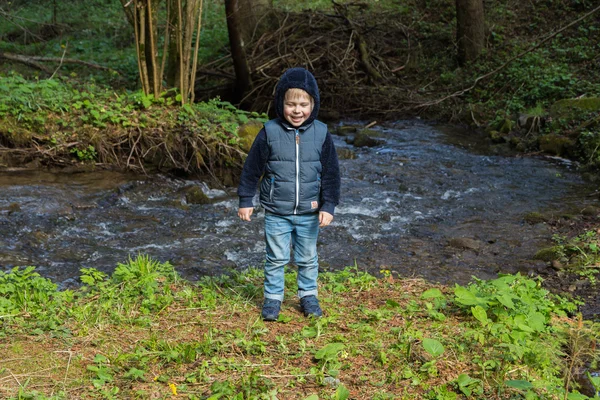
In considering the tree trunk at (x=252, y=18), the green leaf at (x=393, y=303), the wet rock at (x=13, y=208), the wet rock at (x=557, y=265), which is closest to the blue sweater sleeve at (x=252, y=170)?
the green leaf at (x=393, y=303)

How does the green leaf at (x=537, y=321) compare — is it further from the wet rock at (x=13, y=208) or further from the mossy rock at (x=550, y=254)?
the wet rock at (x=13, y=208)

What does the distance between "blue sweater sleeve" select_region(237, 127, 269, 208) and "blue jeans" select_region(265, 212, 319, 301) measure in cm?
19

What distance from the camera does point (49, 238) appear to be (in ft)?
22.0

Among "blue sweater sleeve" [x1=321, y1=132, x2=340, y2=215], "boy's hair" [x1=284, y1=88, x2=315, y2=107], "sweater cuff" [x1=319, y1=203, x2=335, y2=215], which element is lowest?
"sweater cuff" [x1=319, y1=203, x2=335, y2=215]

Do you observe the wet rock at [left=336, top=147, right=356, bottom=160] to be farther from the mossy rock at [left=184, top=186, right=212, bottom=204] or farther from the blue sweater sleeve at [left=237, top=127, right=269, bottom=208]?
the blue sweater sleeve at [left=237, top=127, right=269, bottom=208]

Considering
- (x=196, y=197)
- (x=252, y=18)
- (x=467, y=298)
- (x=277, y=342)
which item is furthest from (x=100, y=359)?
(x=252, y=18)

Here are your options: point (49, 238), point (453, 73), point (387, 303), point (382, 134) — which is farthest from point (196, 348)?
point (453, 73)

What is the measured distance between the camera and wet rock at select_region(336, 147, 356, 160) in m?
10.7

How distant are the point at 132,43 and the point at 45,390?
15.8 metres

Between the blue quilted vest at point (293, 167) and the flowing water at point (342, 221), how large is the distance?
2.22m

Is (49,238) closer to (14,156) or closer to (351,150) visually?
(14,156)

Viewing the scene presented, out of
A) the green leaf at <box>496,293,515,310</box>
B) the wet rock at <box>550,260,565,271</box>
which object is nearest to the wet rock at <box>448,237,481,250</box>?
the wet rock at <box>550,260,565,271</box>

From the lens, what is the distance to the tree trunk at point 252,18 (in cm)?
1514

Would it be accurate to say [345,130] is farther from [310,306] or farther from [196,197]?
[310,306]
